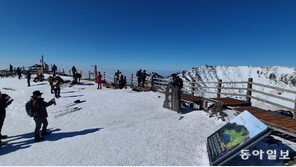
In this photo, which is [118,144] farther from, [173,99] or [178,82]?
[178,82]

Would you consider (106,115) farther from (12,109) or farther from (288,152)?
(12,109)

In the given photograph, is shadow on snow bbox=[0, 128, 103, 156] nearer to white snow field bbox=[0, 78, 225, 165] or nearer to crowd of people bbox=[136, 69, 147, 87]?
white snow field bbox=[0, 78, 225, 165]

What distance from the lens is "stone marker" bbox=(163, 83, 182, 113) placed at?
7125 millimetres

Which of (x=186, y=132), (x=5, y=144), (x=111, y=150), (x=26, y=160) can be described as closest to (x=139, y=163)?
(x=111, y=150)

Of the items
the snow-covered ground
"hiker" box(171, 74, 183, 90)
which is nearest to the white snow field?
the snow-covered ground

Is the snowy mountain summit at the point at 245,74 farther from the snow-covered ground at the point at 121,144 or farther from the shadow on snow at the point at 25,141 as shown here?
the shadow on snow at the point at 25,141

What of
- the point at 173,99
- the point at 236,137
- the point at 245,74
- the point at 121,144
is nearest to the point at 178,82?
the point at 173,99

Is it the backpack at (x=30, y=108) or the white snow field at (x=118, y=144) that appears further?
the backpack at (x=30, y=108)

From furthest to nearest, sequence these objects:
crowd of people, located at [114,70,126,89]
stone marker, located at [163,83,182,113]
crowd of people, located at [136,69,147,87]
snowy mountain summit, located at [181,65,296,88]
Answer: snowy mountain summit, located at [181,65,296,88]
crowd of people, located at [114,70,126,89]
crowd of people, located at [136,69,147,87]
stone marker, located at [163,83,182,113]

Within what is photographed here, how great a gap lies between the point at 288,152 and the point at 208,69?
89746 millimetres

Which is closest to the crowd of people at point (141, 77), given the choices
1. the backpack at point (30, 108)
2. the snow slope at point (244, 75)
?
the backpack at point (30, 108)

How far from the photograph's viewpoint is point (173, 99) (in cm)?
747

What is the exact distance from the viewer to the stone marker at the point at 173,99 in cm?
712

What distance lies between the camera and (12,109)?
11.6 m
